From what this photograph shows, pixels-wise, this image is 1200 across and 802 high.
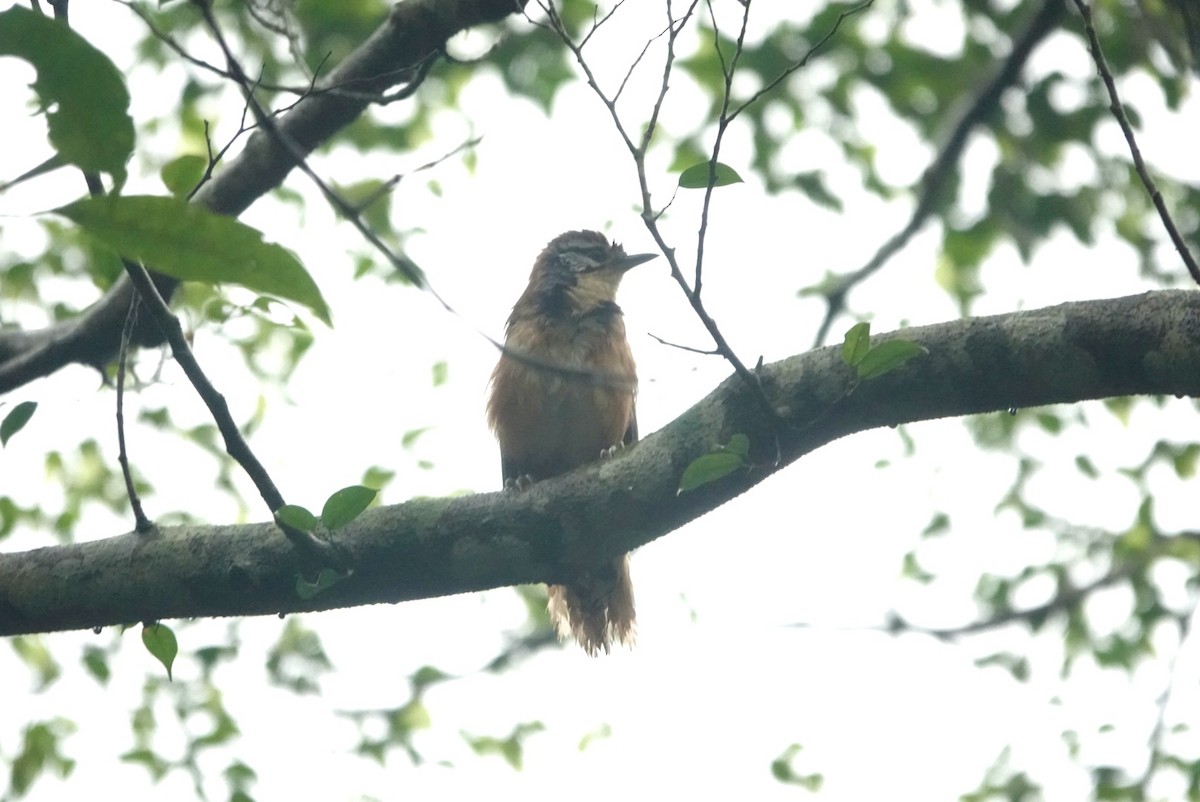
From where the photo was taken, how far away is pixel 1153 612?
7.27 metres


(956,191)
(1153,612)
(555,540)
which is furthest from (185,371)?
(1153,612)

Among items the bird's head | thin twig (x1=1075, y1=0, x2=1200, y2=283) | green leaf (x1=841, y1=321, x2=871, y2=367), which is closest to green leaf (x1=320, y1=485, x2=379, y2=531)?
green leaf (x1=841, y1=321, x2=871, y2=367)

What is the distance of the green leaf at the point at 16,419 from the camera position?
3.03 meters

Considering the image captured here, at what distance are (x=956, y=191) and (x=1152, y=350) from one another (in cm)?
395

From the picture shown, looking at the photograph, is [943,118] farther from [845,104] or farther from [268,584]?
[268,584]

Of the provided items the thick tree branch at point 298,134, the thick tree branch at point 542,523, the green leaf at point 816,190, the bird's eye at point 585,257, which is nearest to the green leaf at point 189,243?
the thick tree branch at point 542,523

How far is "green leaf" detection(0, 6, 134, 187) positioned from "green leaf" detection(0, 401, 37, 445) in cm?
214

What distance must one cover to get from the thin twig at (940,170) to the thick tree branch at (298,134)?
234 centimetres

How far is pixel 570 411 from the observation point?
4.91 metres

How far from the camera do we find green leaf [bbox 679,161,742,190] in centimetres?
239

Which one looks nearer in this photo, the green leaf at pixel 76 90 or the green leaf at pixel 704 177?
the green leaf at pixel 76 90

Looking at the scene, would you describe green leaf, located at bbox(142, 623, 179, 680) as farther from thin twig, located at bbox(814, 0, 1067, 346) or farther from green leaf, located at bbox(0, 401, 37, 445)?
thin twig, located at bbox(814, 0, 1067, 346)

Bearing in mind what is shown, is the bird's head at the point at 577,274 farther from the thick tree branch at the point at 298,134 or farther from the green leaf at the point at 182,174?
the green leaf at the point at 182,174

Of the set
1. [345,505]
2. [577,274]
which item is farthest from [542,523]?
[577,274]
